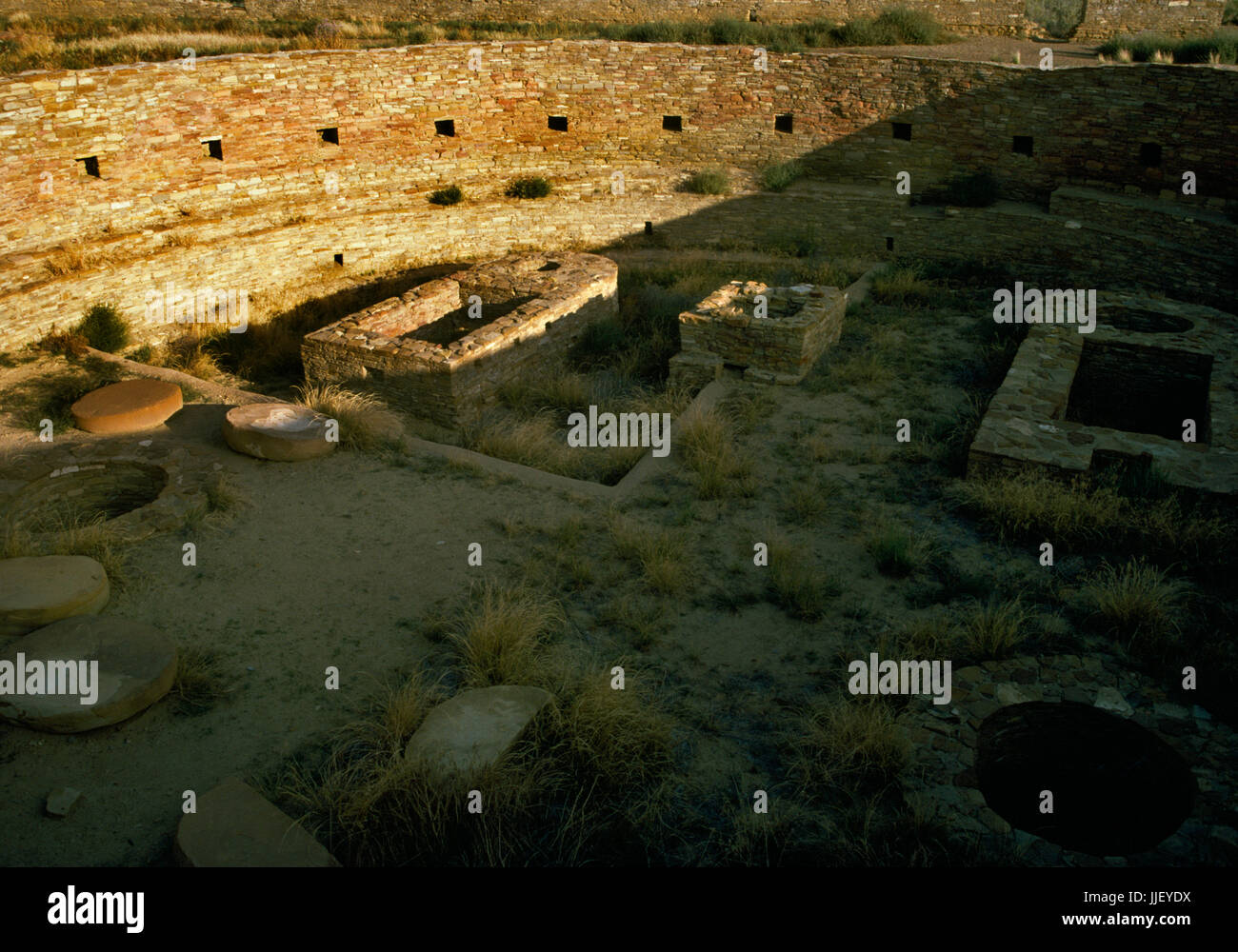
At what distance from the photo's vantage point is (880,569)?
6.60 m

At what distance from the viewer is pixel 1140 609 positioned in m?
5.72

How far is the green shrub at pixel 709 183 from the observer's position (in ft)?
45.4

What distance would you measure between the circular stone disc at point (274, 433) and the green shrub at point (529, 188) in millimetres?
6843

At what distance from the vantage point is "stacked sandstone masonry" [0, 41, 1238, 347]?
10.7m

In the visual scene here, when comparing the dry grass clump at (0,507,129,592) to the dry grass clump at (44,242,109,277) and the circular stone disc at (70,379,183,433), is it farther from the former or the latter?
the dry grass clump at (44,242,109,277)

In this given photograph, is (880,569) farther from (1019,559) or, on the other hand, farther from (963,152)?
(963,152)

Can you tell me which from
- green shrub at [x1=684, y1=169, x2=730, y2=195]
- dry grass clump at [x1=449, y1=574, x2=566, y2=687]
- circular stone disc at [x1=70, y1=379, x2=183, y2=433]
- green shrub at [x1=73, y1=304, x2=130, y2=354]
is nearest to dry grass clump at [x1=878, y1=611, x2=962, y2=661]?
dry grass clump at [x1=449, y1=574, x2=566, y2=687]

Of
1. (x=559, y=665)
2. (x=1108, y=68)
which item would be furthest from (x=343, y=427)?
(x=1108, y=68)

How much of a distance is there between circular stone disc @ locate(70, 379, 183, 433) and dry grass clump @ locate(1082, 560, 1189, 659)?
7477mm

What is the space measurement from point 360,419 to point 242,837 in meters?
4.63

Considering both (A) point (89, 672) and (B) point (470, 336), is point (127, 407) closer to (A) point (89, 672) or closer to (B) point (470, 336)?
(B) point (470, 336)

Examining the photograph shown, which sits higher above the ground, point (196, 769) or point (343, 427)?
point (343, 427)
